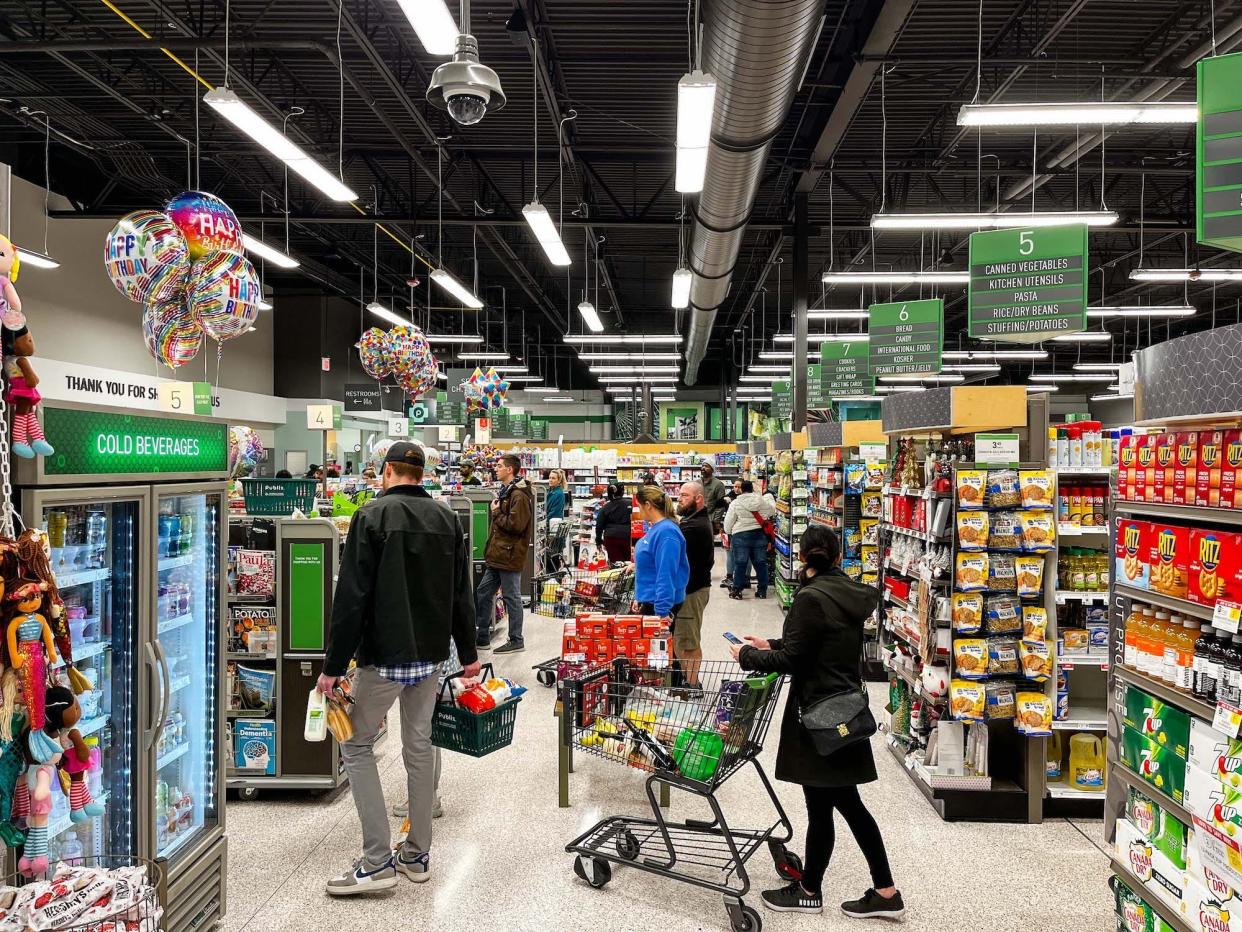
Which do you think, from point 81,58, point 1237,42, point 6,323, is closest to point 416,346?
point 81,58

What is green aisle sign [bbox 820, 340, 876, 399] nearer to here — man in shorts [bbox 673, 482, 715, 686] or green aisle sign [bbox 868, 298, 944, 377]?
green aisle sign [bbox 868, 298, 944, 377]

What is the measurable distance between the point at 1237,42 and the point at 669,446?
47.2 feet

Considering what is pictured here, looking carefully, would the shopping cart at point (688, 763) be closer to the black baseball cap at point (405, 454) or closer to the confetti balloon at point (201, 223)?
the black baseball cap at point (405, 454)

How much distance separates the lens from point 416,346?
9.46 m

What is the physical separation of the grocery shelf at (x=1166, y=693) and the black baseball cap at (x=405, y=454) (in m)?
3.08

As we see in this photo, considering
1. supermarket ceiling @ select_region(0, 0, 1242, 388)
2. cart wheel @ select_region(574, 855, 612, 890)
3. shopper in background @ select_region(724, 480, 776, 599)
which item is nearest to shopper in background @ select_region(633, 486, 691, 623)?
cart wheel @ select_region(574, 855, 612, 890)

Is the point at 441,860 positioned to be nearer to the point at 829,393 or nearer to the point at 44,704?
the point at 44,704

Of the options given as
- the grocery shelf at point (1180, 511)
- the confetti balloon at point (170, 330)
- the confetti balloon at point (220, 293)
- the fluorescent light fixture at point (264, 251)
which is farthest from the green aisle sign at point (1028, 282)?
the fluorescent light fixture at point (264, 251)

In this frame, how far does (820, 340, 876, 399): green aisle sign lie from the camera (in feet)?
47.8

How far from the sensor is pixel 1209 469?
2.73m

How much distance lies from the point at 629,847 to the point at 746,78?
207 inches

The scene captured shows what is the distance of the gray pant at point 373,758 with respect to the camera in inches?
143

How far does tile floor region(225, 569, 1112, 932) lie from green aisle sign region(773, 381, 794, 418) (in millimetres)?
14056

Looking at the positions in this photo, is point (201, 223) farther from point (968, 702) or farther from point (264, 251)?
point (264, 251)
